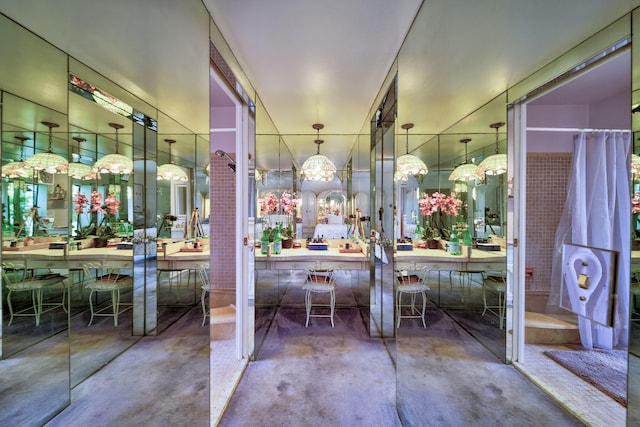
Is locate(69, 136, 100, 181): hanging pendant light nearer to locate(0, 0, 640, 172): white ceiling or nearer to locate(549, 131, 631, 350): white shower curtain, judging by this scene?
locate(0, 0, 640, 172): white ceiling

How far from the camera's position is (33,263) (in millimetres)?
625

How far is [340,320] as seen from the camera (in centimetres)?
328

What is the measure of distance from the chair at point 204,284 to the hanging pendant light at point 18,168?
2.94ft

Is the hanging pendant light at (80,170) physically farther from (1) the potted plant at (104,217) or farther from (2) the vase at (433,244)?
(2) the vase at (433,244)

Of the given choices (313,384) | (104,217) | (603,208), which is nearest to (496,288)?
(603,208)

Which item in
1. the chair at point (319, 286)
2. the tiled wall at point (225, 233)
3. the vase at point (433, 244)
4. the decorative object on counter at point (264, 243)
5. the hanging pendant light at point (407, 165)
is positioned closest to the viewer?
the vase at point (433, 244)

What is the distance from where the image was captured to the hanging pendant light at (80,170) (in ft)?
2.33

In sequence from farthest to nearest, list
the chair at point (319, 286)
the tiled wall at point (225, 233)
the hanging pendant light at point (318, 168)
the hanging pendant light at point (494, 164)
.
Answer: the hanging pendant light at point (318, 168) < the chair at point (319, 286) < the tiled wall at point (225, 233) < the hanging pendant light at point (494, 164)

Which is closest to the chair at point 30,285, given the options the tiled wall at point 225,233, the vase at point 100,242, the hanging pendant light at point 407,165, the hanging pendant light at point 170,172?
the vase at point 100,242

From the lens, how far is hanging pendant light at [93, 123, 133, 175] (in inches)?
29.7

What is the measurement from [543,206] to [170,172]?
4.22 ft

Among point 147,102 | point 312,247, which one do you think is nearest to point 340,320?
point 312,247

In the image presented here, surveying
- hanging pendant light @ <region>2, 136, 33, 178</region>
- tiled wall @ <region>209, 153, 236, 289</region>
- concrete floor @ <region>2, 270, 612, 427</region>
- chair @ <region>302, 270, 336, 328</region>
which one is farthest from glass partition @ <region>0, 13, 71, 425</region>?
chair @ <region>302, 270, 336, 328</region>

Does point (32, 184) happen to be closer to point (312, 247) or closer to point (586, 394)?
point (586, 394)
